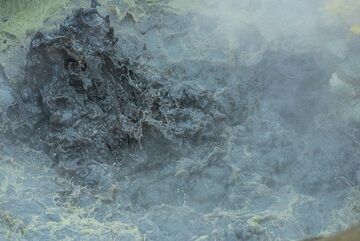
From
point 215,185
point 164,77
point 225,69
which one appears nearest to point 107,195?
point 215,185

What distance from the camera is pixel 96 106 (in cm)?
773

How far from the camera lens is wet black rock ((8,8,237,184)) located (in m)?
7.56

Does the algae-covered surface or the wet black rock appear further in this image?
the wet black rock

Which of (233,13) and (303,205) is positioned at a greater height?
(233,13)

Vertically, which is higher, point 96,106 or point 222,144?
point 96,106

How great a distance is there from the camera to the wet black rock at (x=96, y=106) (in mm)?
7559

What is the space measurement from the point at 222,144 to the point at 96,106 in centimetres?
A: 167

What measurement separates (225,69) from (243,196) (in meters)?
2.14

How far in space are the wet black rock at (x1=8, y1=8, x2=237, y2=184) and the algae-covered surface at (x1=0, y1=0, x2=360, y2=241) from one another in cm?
7

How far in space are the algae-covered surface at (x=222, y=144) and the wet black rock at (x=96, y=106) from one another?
0.07m

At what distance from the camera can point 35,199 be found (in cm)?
702

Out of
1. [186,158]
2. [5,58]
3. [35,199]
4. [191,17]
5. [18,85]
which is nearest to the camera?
[35,199]

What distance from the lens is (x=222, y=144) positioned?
25.3 feet

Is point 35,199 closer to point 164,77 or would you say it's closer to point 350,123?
point 164,77
